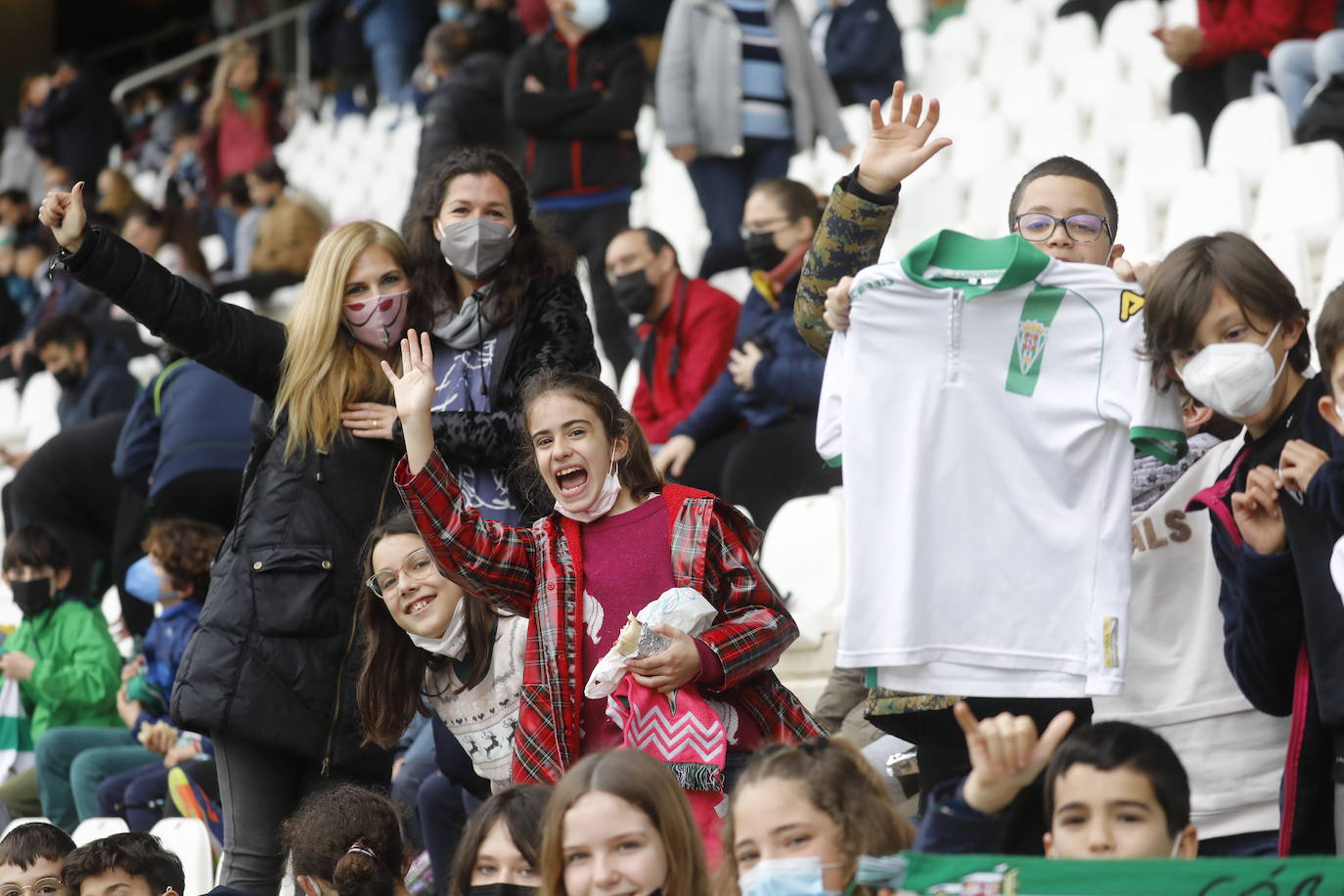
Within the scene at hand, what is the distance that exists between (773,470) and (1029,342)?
248cm

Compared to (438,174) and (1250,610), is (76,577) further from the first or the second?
(1250,610)

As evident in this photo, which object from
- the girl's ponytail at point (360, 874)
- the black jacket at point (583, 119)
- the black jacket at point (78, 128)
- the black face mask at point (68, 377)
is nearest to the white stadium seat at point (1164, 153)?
the black jacket at point (583, 119)

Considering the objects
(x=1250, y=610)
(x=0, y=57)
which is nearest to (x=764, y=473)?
(x=1250, y=610)

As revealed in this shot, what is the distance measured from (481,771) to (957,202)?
15.6 feet

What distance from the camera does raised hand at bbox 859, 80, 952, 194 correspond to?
3.46 metres

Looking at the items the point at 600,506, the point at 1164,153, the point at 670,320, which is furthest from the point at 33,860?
the point at 1164,153

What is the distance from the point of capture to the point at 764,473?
19.0 feet

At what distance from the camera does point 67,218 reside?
3797mm

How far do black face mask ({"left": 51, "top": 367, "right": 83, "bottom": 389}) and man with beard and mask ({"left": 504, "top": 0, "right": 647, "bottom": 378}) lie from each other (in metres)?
2.24

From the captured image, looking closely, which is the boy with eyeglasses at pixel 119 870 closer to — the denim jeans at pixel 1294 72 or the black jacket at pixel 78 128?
the denim jeans at pixel 1294 72

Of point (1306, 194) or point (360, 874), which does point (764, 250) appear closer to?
point (1306, 194)

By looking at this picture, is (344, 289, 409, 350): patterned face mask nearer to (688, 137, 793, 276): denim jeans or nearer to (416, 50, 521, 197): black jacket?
(688, 137, 793, 276): denim jeans

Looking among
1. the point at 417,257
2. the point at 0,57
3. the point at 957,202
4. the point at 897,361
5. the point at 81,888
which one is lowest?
the point at 81,888

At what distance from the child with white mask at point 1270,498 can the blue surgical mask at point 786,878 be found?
0.83 metres
